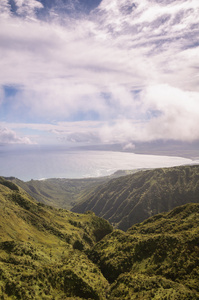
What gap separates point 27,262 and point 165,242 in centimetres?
5876

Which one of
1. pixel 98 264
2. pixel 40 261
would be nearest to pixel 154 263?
pixel 98 264

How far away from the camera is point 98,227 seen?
15562 cm

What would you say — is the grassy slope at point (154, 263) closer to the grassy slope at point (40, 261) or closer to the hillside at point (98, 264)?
the hillside at point (98, 264)

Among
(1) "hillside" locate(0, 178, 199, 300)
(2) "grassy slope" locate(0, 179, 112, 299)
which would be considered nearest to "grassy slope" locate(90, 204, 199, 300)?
(1) "hillside" locate(0, 178, 199, 300)

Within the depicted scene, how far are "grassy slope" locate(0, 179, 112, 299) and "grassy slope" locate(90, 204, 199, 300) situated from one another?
8.38m

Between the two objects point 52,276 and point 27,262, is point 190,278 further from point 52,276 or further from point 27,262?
point 27,262

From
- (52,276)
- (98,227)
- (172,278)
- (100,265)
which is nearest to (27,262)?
(52,276)

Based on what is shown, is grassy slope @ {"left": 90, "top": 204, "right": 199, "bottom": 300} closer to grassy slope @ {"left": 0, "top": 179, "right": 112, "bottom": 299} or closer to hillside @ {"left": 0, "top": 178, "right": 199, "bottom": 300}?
hillside @ {"left": 0, "top": 178, "right": 199, "bottom": 300}

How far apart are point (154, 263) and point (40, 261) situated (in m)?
46.8

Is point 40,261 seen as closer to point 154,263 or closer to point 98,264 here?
point 98,264

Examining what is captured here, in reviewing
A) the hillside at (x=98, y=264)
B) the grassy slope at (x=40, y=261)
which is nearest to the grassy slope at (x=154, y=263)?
the hillside at (x=98, y=264)

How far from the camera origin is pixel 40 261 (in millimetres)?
74875

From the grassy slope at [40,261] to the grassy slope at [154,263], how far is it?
8.38m

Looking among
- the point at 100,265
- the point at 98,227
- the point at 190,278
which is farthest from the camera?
the point at 98,227
